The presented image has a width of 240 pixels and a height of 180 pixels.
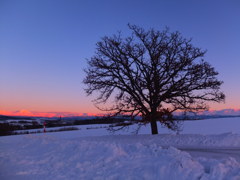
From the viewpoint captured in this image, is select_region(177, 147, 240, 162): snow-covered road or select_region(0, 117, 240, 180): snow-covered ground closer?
select_region(0, 117, 240, 180): snow-covered ground

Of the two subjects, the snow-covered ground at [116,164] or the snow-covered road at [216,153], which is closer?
the snow-covered ground at [116,164]

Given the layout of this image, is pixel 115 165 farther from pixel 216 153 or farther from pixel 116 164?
pixel 216 153

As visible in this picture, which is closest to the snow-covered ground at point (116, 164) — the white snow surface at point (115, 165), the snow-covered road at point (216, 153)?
the white snow surface at point (115, 165)

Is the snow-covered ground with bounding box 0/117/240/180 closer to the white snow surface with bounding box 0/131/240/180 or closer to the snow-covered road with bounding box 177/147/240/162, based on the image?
the white snow surface with bounding box 0/131/240/180

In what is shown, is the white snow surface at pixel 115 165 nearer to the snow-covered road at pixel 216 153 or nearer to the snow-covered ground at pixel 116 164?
the snow-covered ground at pixel 116 164

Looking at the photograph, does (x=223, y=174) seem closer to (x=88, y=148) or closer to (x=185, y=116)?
(x=88, y=148)

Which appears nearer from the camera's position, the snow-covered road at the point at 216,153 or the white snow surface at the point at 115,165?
the white snow surface at the point at 115,165

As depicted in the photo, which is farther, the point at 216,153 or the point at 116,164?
the point at 216,153

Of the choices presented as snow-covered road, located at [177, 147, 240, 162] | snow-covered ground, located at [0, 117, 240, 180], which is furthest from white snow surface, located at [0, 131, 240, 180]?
snow-covered road, located at [177, 147, 240, 162]

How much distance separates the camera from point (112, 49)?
1989 centimetres

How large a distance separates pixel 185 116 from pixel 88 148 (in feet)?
33.4

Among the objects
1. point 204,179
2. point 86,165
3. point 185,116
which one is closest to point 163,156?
point 204,179

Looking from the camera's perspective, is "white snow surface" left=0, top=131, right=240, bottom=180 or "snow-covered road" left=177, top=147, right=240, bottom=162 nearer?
"white snow surface" left=0, top=131, right=240, bottom=180

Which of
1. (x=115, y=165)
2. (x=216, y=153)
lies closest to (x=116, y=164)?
(x=115, y=165)
